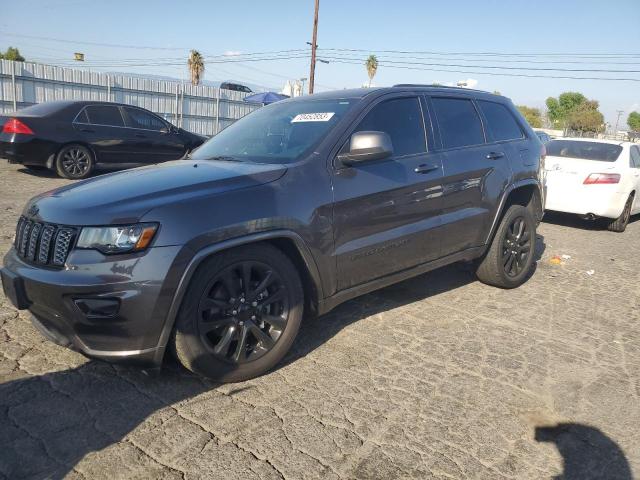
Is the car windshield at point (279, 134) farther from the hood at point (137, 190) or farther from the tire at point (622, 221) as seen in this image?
the tire at point (622, 221)

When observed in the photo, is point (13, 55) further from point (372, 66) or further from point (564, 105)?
point (564, 105)

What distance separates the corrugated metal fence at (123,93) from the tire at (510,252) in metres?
11.7

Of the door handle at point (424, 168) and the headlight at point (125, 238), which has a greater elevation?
the door handle at point (424, 168)

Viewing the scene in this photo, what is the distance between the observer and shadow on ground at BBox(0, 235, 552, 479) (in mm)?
2375

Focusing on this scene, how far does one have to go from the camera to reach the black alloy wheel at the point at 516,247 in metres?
4.97

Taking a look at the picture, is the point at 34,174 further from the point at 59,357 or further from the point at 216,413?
the point at 216,413

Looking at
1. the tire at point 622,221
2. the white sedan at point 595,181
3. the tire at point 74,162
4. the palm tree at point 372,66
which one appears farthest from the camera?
the palm tree at point 372,66

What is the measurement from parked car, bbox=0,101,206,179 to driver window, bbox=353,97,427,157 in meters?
7.15

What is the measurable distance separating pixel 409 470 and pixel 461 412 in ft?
2.05


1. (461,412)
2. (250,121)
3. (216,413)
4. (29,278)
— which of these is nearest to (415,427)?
(461,412)

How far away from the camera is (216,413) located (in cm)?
279

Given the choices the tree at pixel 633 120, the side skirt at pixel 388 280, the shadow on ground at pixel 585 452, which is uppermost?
the tree at pixel 633 120

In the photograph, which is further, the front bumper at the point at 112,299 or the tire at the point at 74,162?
the tire at the point at 74,162

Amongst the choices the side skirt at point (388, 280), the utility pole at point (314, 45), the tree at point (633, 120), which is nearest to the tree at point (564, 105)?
the tree at point (633, 120)
